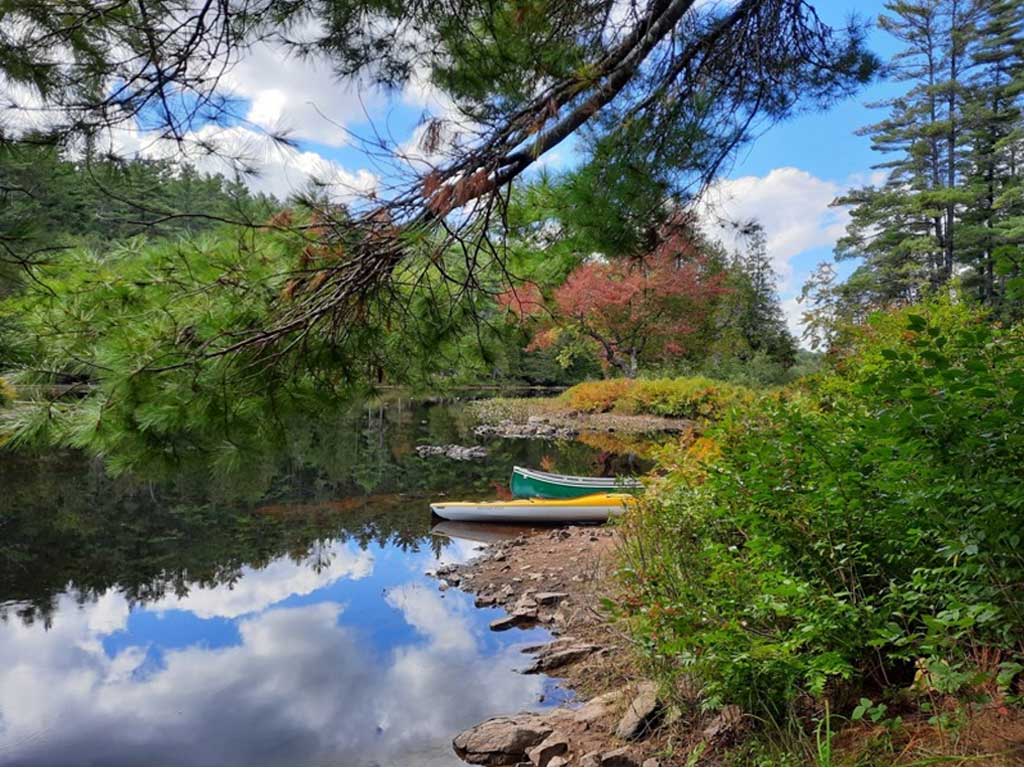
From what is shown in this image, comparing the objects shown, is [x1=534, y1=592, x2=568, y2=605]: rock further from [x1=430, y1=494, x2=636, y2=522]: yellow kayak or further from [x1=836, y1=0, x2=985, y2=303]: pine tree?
[x1=836, y1=0, x2=985, y2=303]: pine tree

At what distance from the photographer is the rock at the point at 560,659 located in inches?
144

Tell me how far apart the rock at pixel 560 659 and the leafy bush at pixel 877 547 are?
1175 mm

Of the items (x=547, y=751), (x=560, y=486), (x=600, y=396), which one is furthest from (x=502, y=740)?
(x=600, y=396)

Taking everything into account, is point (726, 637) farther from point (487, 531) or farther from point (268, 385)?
point (487, 531)

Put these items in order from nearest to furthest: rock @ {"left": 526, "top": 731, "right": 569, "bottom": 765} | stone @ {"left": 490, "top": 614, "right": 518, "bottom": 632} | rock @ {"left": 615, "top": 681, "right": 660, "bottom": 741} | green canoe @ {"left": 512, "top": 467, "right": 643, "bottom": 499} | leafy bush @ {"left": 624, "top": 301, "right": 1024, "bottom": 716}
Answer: leafy bush @ {"left": 624, "top": 301, "right": 1024, "bottom": 716} < rock @ {"left": 615, "top": 681, "right": 660, "bottom": 741} < rock @ {"left": 526, "top": 731, "right": 569, "bottom": 765} < stone @ {"left": 490, "top": 614, "right": 518, "bottom": 632} < green canoe @ {"left": 512, "top": 467, "right": 643, "bottom": 499}

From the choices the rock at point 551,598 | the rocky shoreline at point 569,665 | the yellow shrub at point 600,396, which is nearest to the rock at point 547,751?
the rocky shoreline at point 569,665

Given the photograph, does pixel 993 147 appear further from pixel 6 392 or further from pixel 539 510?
pixel 6 392

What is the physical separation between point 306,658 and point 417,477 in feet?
18.5

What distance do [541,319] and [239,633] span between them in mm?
3379

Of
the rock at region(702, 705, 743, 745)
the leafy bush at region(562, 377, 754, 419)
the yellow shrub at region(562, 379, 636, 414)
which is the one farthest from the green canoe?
the yellow shrub at region(562, 379, 636, 414)

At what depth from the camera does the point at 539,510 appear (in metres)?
6.82

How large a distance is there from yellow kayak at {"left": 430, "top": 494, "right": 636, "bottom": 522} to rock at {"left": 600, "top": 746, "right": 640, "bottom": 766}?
420 centimetres

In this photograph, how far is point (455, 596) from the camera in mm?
5062

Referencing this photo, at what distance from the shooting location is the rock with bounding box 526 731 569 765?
2549 millimetres
